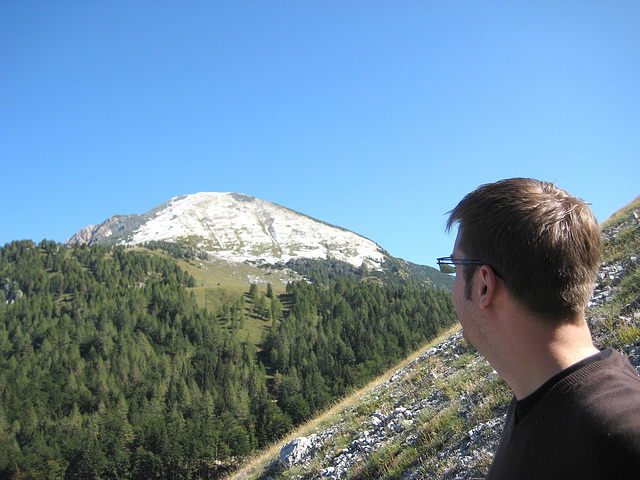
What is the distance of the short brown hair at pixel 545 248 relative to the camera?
197cm

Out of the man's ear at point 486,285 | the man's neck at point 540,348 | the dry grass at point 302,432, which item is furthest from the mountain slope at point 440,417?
the man's ear at point 486,285

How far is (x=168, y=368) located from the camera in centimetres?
12838

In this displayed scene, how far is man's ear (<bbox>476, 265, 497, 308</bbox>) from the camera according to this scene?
2.12 m

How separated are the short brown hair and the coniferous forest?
87061 millimetres

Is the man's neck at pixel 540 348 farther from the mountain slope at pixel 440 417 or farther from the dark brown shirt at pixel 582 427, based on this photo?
the mountain slope at pixel 440 417

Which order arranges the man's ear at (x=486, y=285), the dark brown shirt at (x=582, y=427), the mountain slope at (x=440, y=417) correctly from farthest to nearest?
the mountain slope at (x=440, y=417)
the man's ear at (x=486, y=285)
the dark brown shirt at (x=582, y=427)

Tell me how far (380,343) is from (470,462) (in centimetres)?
12609

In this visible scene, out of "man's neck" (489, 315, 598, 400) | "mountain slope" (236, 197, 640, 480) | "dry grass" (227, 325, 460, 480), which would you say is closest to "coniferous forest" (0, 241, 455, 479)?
"dry grass" (227, 325, 460, 480)

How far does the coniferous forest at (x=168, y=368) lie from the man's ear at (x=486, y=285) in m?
86.9

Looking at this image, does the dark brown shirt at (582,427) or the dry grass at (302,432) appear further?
the dry grass at (302,432)

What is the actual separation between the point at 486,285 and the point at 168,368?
463ft

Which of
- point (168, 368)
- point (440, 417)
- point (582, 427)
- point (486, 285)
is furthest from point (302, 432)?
point (168, 368)

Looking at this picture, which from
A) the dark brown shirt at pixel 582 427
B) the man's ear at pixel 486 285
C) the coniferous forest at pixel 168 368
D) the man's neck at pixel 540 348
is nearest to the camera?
the dark brown shirt at pixel 582 427

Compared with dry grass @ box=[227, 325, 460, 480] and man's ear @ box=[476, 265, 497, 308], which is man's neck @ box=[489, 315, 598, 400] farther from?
dry grass @ box=[227, 325, 460, 480]
